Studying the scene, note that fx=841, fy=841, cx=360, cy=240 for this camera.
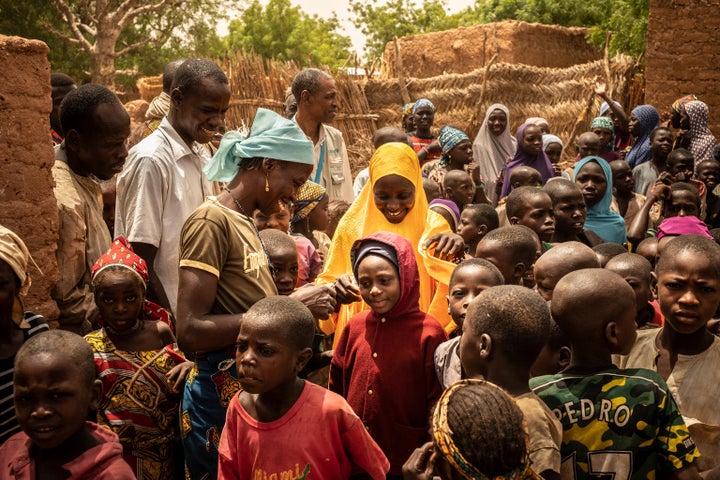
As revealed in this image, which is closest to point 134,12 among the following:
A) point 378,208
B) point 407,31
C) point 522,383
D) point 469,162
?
point 407,31

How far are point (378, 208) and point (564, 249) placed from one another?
111 centimetres

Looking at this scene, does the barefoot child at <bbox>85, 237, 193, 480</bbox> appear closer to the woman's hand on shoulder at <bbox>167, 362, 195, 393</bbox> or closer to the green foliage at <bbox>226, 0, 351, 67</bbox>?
the woman's hand on shoulder at <bbox>167, 362, 195, 393</bbox>

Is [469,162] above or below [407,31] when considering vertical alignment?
above

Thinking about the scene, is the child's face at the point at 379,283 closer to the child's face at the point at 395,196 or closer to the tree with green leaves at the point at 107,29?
the child's face at the point at 395,196

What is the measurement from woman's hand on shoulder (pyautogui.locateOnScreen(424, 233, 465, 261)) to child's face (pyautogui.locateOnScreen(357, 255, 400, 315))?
639mm

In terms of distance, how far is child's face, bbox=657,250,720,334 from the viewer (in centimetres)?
350

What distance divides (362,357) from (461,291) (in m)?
0.54

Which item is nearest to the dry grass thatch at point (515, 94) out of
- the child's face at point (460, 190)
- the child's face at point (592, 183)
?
the child's face at point (460, 190)

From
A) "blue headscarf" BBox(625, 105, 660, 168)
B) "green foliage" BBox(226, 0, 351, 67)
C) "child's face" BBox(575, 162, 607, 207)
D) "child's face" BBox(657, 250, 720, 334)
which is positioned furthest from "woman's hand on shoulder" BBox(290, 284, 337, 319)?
"green foliage" BBox(226, 0, 351, 67)

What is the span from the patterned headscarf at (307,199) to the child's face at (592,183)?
239cm

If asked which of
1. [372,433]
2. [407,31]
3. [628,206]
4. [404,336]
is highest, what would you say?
[404,336]

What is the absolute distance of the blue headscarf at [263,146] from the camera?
3.37 meters

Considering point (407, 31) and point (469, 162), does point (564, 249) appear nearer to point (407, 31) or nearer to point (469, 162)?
point (469, 162)

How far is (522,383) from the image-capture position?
286 cm
